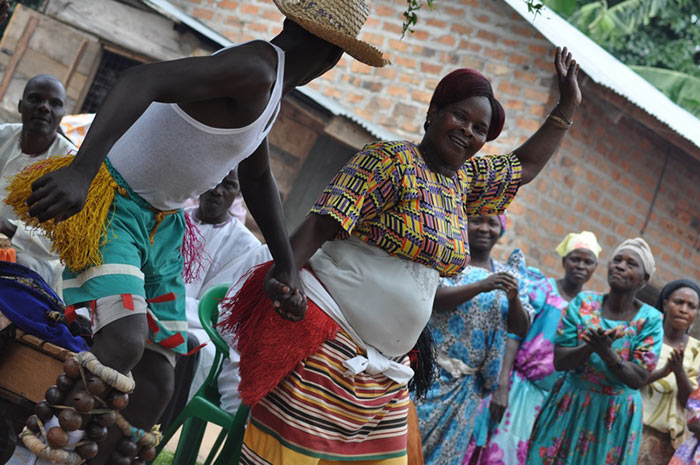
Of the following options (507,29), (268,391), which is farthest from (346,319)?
(507,29)

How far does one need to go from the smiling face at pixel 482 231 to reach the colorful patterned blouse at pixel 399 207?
7.91ft

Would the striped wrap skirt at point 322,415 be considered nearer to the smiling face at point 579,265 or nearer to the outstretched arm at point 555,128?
the outstretched arm at point 555,128

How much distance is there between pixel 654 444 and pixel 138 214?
204 inches

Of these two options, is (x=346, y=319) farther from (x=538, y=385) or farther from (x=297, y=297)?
(x=538, y=385)

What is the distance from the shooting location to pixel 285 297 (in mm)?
2893

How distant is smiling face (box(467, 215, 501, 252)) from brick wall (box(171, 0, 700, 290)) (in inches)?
131

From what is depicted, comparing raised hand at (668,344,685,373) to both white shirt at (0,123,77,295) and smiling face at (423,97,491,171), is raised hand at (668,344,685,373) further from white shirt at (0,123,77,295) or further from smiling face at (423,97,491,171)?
white shirt at (0,123,77,295)

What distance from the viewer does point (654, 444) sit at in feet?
21.8

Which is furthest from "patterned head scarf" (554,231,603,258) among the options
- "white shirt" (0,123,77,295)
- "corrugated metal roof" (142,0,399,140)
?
"white shirt" (0,123,77,295)

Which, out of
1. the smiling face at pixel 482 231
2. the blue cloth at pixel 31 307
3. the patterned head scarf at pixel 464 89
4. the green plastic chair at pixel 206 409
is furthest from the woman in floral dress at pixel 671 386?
the blue cloth at pixel 31 307

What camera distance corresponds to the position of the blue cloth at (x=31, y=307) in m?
3.34

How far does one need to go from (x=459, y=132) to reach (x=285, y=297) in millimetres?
945

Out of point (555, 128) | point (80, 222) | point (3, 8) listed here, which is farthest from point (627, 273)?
point (3, 8)

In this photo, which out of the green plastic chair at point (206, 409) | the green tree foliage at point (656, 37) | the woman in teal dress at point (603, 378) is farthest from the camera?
the green tree foliage at point (656, 37)
